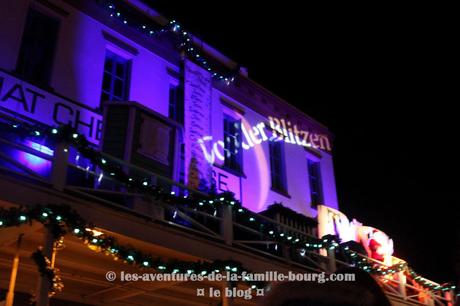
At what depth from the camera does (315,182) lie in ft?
54.2

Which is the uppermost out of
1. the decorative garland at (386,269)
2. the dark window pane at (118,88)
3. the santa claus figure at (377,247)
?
the dark window pane at (118,88)

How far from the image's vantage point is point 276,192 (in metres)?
14.5

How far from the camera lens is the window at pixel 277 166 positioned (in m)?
14.9

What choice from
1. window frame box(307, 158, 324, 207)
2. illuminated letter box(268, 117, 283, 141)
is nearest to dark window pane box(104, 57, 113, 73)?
illuminated letter box(268, 117, 283, 141)

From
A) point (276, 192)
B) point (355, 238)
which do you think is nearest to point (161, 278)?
point (276, 192)

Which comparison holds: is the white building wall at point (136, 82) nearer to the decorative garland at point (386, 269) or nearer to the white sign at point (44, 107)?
the white sign at point (44, 107)

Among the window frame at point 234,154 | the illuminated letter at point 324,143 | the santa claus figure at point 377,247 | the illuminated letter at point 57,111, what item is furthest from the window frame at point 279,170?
the illuminated letter at point 57,111

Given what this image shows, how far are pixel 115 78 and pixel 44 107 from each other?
7.74 ft

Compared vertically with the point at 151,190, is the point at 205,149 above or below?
above

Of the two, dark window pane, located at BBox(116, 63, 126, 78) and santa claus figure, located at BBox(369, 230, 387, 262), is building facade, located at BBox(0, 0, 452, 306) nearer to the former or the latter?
dark window pane, located at BBox(116, 63, 126, 78)

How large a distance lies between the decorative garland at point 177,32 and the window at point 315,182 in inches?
172

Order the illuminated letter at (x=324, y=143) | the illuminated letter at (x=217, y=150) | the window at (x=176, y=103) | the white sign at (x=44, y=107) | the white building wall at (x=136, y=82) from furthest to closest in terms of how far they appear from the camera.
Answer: the illuminated letter at (x=324, y=143)
the illuminated letter at (x=217, y=150)
the window at (x=176, y=103)
the white building wall at (x=136, y=82)
the white sign at (x=44, y=107)

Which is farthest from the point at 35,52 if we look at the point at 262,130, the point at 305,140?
the point at 305,140

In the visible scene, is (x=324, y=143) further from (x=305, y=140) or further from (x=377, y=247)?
(x=377, y=247)
